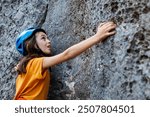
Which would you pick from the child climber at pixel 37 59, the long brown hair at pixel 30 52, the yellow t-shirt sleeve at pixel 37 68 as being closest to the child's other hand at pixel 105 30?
the child climber at pixel 37 59

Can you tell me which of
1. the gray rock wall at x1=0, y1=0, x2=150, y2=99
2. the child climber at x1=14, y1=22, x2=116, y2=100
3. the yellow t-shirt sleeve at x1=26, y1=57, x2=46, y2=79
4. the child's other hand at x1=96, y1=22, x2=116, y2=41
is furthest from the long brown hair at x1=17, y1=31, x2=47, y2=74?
the child's other hand at x1=96, y1=22, x2=116, y2=41

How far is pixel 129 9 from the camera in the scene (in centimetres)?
311

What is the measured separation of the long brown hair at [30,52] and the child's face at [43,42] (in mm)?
34

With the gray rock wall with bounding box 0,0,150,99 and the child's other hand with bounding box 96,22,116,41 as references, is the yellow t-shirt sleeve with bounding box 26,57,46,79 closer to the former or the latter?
the gray rock wall with bounding box 0,0,150,99

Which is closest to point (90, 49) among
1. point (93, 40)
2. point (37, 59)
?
point (93, 40)

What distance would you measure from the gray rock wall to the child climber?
132 mm

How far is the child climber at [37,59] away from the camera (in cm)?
333

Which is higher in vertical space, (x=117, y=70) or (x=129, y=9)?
(x=129, y=9)

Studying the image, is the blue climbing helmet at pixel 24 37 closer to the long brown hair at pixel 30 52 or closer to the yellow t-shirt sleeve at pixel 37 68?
the long brown hair at pixel 30 52

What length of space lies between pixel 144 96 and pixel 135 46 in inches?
16.4

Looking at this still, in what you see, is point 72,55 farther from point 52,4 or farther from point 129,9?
point 52,4

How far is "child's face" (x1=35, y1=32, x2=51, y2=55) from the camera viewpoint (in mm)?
3766

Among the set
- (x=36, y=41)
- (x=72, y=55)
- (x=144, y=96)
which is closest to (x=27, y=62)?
(x=36, y=41)

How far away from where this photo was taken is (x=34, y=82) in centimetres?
361
